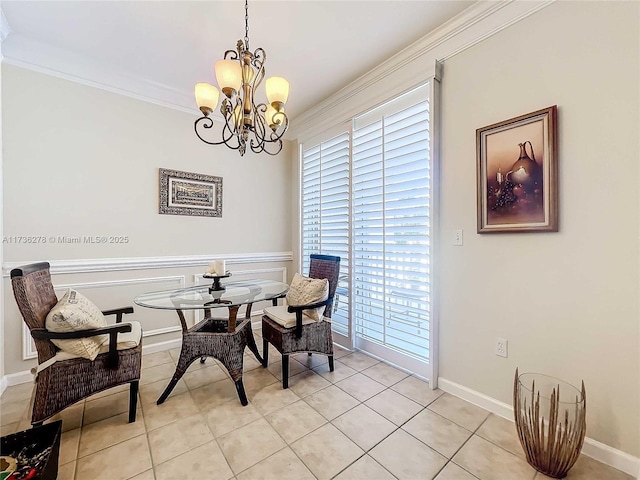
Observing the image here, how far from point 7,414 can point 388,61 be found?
3913mm

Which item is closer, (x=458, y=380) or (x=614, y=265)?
(x=614, y=265)

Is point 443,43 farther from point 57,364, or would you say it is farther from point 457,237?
point 57,364

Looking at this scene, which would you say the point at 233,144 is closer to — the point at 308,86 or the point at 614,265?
the point at 308,86

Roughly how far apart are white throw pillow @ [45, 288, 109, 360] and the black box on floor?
38cm

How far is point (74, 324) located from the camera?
1605 millimetres

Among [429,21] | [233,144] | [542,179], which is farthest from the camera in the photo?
[233,144]

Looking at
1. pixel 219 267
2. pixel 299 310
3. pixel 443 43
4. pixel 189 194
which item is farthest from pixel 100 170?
pixel 443 43

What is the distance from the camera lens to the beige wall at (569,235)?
1.42 meters

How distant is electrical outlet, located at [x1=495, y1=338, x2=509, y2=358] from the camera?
1.86 m

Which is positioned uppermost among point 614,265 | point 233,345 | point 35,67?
point 35,67

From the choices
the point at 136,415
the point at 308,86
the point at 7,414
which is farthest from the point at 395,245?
the point at 7,414

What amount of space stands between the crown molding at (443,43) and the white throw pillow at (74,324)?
2.73 metres

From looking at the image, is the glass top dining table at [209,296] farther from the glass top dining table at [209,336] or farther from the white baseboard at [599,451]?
the white baseboard at [599,451]

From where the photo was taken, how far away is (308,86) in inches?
115
